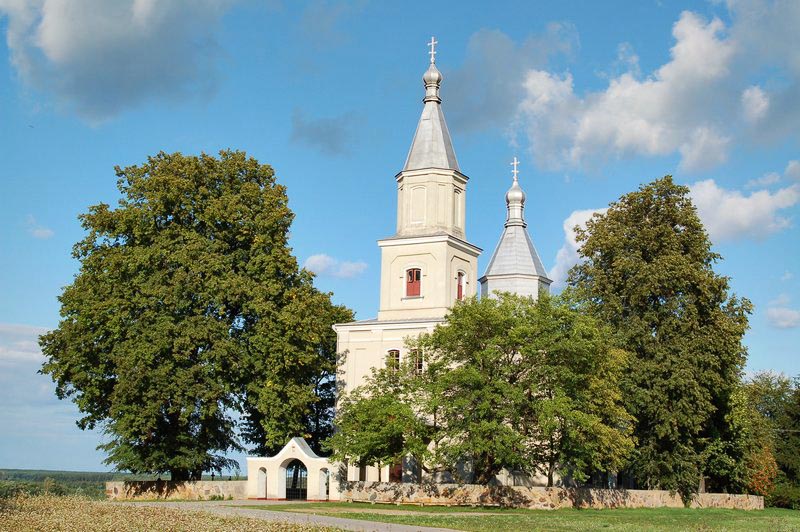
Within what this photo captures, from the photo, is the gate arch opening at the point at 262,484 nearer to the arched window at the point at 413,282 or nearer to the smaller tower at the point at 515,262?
the arched window at the point at 413,282

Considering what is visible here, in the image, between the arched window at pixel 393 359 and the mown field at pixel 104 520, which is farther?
the arched window at pixel 393 359

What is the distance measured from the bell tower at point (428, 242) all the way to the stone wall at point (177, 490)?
10420 millimetres

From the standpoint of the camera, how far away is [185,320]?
131ft

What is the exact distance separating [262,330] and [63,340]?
8.48 m

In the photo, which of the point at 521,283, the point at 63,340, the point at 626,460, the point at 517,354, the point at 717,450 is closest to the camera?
the point at 517,354

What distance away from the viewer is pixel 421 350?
3819 cm

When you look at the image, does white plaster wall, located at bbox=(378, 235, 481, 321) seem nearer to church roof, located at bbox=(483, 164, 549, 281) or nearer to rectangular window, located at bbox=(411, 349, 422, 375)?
rectangular window, located at bbox=(411, 349, 422, 375)

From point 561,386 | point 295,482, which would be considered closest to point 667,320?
point 561,386

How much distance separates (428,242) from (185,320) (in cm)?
1158

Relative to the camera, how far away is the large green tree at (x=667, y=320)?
1705 inches

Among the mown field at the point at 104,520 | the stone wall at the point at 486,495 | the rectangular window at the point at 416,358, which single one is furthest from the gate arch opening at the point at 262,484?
the mown field at the point at 104,520

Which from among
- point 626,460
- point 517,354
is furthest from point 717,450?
point 517,354

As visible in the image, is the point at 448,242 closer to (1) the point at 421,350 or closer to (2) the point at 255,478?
(1) the point at 421,350

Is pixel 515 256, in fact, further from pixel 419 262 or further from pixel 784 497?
pixel 784 497
